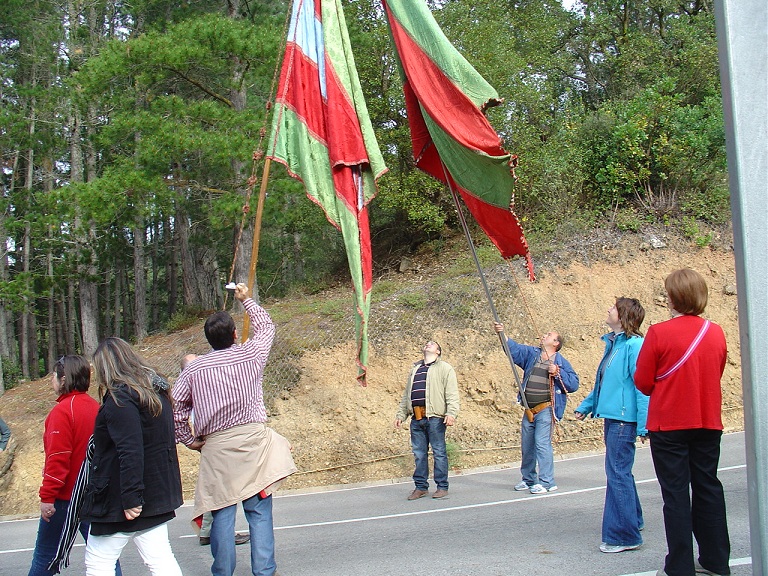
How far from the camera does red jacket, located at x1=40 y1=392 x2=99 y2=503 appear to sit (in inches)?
204

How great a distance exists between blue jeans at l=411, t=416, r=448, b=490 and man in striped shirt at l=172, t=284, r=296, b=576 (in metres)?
4.36

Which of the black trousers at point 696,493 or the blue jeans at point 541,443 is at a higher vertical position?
the black trousers at point 696,493

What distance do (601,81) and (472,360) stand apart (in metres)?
15.3

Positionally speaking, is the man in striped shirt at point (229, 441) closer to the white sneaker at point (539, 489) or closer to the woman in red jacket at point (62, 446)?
the woman in red jacket at point (62, 446)

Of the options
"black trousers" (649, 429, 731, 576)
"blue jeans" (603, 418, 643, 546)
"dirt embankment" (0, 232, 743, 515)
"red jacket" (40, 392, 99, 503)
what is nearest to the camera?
"black trousers" (649, 429, 731, 576)

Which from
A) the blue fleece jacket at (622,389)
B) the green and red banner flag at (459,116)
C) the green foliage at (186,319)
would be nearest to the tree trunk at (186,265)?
the green foliage at (186,319)

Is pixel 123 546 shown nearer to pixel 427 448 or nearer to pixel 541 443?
pixel 427 448

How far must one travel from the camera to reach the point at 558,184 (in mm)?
20234

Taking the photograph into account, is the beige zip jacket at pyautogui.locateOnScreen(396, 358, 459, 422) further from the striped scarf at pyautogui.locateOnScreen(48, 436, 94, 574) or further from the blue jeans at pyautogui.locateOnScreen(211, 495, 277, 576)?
the striped scarf at pyautogui.locateOnScreen(48, 436, 94, 574)

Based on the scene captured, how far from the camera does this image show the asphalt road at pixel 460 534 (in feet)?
19.1

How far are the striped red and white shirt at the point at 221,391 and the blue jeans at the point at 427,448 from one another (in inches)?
177

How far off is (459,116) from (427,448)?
4854mm

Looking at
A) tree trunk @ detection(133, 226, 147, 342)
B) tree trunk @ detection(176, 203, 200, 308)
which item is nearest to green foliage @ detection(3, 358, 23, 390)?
tree trunk @ detection(133, 226, 147, 342)

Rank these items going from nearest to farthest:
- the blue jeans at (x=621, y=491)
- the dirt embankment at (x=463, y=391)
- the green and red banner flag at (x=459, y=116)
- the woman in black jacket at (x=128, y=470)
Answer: the woman in black jacket at (x=128, y=470) → the blue jeans at (x=621, y=491) → the green and red banner flag at (x=459, y=116) → the dirt embankment at (x=463, y=391)
